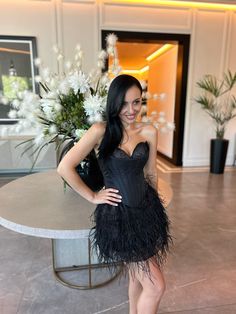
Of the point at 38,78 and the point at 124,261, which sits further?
the point at 38,78

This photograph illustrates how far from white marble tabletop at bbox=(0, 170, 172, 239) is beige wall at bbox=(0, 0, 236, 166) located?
3.35m

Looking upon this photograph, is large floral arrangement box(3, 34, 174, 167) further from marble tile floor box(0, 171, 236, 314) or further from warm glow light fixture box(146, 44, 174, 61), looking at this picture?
warm glow light fixture box(146, 44, 174, 61)

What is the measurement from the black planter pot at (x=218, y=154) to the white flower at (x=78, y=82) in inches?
154

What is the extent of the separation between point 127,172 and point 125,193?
0.10 meters

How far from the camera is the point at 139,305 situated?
1.21 m

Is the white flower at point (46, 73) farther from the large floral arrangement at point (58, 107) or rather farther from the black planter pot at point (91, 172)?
the black planter pot at point (91, 172)

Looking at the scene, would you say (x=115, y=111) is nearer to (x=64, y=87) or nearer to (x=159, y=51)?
→ (x=64, y=87)

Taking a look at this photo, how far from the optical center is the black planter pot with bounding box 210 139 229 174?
4637 mm

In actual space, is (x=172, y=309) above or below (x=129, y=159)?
below

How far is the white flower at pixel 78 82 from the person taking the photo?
4.28ft

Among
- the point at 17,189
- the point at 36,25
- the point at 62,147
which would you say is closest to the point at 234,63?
the point at 36,25

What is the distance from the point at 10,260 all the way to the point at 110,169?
1.60m

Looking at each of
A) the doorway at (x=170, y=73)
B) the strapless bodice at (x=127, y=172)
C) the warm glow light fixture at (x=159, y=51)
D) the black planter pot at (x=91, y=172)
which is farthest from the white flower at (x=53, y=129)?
the warm glow light fixture at (x=159, y=51)

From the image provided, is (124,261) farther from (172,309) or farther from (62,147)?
(62,147)
